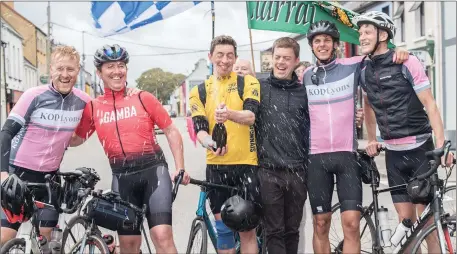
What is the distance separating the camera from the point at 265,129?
5.16 meters

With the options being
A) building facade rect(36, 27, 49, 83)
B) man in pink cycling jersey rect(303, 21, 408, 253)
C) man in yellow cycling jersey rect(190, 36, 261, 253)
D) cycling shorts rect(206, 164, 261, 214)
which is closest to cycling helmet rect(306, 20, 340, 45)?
man in pink cycling jersey rect(303, 21, 408, 253)

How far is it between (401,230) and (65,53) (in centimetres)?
317

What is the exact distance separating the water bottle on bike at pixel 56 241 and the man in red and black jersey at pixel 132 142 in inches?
19.6

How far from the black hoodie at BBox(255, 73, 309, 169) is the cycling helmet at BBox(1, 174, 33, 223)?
1.97 m

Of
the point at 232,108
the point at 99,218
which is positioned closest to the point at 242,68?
the point at 232,108

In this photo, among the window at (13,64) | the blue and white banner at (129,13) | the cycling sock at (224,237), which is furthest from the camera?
the window at (13,64)

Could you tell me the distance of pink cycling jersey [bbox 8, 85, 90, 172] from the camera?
4.95 meters

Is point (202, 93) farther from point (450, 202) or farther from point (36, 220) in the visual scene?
point (450, 202)

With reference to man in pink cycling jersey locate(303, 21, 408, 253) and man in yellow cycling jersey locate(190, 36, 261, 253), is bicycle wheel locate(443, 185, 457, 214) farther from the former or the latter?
man in yellow cycling jersey locate(190, 36, 261, 253)

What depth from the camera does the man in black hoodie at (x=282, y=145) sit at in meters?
5.10

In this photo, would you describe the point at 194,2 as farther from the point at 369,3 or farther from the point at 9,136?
the point at 369,3

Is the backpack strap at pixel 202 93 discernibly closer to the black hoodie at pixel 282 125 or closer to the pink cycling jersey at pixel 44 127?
the black hoodie at pixel 282 125

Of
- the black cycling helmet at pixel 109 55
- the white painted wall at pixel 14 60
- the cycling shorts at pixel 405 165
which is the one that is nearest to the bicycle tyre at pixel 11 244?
the black cycling helmet at pixel 109 55

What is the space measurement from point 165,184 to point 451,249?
223 centimetres
